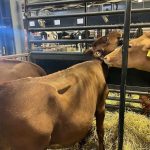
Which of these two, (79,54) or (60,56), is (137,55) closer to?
(79,54)

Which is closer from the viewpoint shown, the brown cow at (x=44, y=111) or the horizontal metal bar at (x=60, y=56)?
the brown cow at (x=44, y=111)

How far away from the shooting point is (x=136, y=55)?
2.81 metres

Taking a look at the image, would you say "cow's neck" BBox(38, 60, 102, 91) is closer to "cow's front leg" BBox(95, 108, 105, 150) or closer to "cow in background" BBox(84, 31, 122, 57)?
"cow in background" BBox(84, 31, 122, 57)

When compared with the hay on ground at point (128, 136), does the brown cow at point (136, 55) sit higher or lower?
higher

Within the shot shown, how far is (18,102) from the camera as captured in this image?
157cm

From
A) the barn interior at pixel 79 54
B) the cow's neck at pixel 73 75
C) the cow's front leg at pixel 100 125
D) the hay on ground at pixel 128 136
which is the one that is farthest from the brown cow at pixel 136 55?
the hay on ground at pixel 128 136

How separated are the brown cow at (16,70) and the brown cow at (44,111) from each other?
557mm

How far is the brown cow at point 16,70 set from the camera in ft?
7.87

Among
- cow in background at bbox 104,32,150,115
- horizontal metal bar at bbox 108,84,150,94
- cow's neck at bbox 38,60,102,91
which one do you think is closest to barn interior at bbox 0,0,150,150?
horizontal metal bar at bbox 108,84,150,94

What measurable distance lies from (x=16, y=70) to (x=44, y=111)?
3.23 feet

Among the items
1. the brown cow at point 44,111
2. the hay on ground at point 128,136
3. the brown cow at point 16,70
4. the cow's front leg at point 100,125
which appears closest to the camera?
the brown cow at point 44,111

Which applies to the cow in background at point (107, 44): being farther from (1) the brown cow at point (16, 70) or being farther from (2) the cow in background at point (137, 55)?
(1) the brown cow at point (16, 70)

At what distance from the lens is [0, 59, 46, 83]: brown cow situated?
2.40 m

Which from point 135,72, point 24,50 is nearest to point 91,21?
point 24,50
